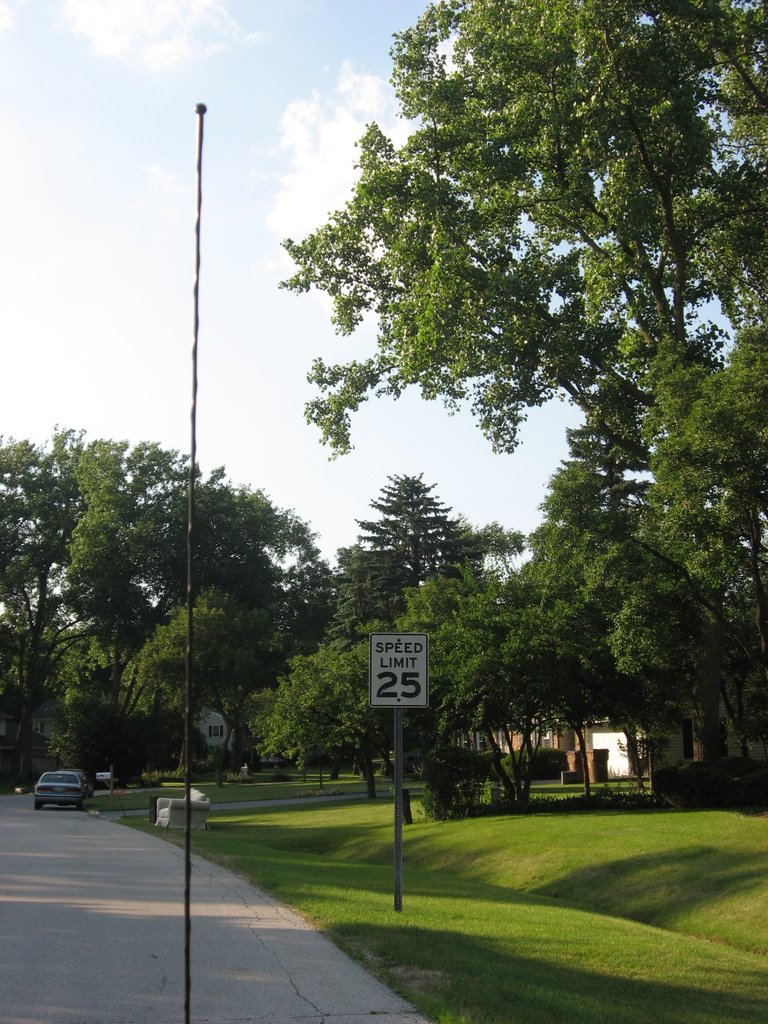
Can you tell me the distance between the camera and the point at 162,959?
9.47m

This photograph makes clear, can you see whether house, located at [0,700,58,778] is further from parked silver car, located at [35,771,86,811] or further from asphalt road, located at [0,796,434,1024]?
asphalt road, located at [0,796,434,1024]

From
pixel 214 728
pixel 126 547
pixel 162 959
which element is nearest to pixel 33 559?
pixel 126 547

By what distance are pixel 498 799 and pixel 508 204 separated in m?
15.9

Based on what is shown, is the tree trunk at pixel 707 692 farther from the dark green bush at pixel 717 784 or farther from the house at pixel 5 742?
the house at pixel 5 742

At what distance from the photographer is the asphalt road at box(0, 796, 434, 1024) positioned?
7.46m

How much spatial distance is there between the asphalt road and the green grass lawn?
0.46 metres

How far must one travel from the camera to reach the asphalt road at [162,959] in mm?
7457

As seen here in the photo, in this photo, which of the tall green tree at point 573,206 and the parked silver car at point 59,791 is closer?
the tall green tree at point 573,206

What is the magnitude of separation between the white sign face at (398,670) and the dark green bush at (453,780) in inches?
682

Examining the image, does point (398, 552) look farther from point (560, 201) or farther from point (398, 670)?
point (398, 670)

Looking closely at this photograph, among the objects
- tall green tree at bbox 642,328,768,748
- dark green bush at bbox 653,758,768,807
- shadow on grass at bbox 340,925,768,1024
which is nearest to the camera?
shadow on grass at bbox 340,925,768,1024

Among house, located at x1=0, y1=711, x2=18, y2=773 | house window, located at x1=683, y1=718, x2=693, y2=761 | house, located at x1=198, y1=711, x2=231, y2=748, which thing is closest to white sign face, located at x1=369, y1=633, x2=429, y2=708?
house window, located at x1=683, y1=718, x2=693, y2=761

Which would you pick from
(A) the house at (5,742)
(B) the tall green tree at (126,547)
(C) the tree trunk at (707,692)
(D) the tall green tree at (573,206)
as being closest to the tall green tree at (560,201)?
(D) the tall green tree at (573,206)

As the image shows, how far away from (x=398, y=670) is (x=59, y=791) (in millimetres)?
34302
